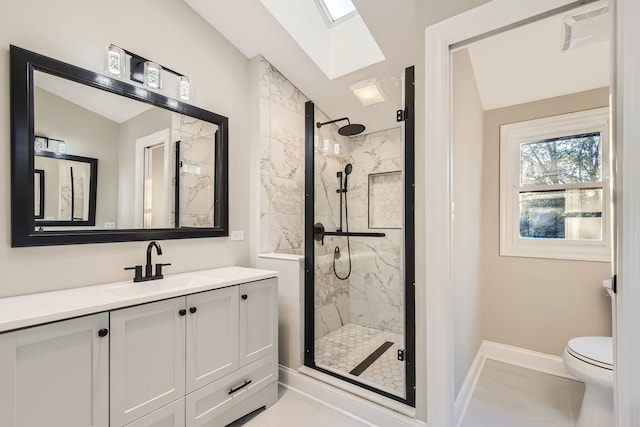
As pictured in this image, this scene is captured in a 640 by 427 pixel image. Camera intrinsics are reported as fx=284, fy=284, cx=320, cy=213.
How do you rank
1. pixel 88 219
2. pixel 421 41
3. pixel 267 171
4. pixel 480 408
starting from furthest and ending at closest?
pixel 267 171, pixel 480 408, pixel 88 219, pixel 421 41

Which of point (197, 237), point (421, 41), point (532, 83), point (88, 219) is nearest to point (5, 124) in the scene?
point (88, 219)

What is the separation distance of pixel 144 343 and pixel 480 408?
207 centimetres

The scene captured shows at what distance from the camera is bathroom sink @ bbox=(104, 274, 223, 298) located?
4.71 ft

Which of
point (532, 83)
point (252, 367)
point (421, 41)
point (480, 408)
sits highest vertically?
point (532, 83)

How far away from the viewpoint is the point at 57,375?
107cm

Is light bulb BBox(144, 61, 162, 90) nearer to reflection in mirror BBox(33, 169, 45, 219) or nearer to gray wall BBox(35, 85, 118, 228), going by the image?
gray wall BBox(35, 85, 118, 228)

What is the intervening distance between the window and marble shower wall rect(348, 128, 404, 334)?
105cm

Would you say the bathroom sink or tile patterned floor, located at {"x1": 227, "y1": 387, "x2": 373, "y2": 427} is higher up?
the bathroom sink

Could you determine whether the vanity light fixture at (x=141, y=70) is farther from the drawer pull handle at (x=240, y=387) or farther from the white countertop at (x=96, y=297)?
the drawer pull handle at (x=240, y=387)

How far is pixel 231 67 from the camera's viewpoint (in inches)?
90.2

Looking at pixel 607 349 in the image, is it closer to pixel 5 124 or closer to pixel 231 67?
pixel 231 67

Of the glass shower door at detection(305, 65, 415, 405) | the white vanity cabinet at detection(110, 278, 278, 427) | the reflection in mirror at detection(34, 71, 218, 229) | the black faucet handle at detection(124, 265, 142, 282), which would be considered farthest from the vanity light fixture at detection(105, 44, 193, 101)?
the white vanity cabinet at detection(110, 278, 278, 427)

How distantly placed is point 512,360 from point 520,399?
0.56m

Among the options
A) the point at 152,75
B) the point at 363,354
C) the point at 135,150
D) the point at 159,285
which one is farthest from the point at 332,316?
the point at 152,75
